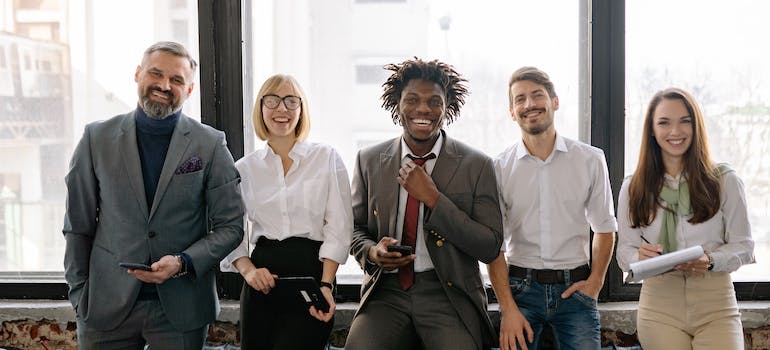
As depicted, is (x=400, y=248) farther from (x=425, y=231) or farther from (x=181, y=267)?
(x=181, y=267)

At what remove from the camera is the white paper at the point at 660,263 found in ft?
8.95

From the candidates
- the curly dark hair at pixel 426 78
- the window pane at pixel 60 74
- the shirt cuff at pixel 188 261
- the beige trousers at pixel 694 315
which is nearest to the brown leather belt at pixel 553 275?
the beige trousers at pixel 694 315

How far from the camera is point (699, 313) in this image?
9.61ft

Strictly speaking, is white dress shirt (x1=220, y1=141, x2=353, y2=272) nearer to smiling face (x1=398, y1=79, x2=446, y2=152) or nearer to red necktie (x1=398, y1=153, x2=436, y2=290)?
red necktie (x1=398, y1=153, x2=436, y2=290)

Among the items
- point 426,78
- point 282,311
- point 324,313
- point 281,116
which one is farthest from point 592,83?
point 282,311

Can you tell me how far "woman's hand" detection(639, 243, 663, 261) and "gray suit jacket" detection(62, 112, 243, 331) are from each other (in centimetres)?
171

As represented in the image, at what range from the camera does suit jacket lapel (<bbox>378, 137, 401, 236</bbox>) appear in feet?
9.78

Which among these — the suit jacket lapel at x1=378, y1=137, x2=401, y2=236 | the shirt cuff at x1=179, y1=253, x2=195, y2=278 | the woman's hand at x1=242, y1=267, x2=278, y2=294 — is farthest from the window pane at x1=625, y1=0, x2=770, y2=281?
the shirt cuff at x1=179, y1=253, x2=195, y2=278

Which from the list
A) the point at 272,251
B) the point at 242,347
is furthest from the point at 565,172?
the point at 242,347

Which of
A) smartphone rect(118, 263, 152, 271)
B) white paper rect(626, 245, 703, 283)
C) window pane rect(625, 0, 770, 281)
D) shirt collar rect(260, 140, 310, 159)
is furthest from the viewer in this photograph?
window pane rect(625, 0, 770, 281)

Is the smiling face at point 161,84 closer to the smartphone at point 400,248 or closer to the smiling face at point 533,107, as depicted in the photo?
the smartphone at point 400,248

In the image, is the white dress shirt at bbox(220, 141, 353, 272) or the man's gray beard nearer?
the man's gray beard

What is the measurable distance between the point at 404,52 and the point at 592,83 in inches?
38.2

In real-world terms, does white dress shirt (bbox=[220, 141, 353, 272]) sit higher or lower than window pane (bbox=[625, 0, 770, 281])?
lower
